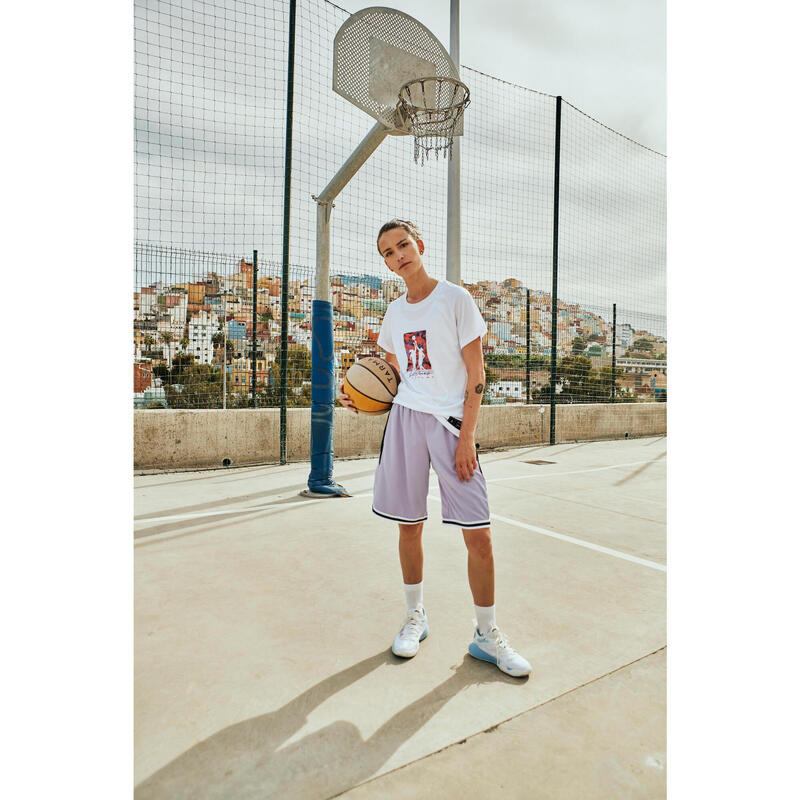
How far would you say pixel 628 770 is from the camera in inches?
49.5

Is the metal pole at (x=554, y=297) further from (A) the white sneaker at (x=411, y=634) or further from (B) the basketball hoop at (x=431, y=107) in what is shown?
(A) the white sneaker at (x=411, y=634)

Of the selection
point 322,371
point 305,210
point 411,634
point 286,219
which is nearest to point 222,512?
point 322,371

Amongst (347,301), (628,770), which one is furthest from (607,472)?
(628,770)

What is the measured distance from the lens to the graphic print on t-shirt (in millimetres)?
1866

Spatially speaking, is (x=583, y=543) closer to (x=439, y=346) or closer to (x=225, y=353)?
(x=439, y=346)

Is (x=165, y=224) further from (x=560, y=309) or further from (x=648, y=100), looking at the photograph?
(x=560, y=309)

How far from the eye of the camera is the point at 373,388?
221 centimetres

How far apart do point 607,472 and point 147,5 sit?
6285 mm

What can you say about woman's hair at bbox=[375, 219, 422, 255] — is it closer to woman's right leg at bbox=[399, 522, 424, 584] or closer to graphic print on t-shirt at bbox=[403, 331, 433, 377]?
graphic print on t-shirt at bbox=[403, 331, 433, 377]

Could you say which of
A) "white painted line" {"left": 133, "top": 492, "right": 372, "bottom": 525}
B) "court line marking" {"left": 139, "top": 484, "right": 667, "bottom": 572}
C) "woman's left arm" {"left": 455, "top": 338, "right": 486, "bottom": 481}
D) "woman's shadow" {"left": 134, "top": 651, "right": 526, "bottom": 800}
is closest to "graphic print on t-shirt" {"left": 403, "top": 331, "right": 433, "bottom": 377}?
"woman's left arm" {"left": 455, "top": 338, "right": 486, "bottom": 481}

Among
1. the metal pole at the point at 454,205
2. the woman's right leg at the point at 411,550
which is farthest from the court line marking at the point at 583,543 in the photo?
the metal pole at the point at 454,205

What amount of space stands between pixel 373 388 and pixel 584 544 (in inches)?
67.2

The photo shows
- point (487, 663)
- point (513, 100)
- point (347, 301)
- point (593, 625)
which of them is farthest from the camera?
point (513, 100)

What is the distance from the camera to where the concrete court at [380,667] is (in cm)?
125
